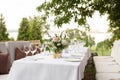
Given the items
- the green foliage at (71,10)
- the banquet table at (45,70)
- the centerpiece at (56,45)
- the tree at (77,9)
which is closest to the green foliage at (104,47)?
the tree at (77,9)

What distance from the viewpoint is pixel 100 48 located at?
8.16 metres

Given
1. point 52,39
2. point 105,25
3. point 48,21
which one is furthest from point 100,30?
point 52,39

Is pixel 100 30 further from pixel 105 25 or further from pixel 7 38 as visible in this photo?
pixel 7 38

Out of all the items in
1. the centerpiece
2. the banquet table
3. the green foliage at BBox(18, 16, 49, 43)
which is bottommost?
the banquet table

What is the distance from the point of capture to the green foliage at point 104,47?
7.94 m

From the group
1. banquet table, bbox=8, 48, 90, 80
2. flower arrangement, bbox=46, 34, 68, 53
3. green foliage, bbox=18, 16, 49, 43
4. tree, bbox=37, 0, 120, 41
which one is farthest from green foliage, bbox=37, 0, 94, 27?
banquet table, bbox=8, 48, 90, 80

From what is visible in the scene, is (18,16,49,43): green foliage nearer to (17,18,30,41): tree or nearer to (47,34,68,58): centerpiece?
(17,18,30,41): tree

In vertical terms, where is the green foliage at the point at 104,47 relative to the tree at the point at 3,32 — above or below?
below

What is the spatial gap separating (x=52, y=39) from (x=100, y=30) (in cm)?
592

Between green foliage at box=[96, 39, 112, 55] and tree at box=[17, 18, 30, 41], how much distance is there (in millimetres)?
3450

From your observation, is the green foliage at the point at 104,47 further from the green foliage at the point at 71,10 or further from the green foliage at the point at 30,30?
the green foliage at the point at 30,30

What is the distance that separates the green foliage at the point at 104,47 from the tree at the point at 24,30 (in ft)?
11.3

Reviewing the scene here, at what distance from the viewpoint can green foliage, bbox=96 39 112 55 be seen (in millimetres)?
7938

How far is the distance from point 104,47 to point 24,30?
3.84m
